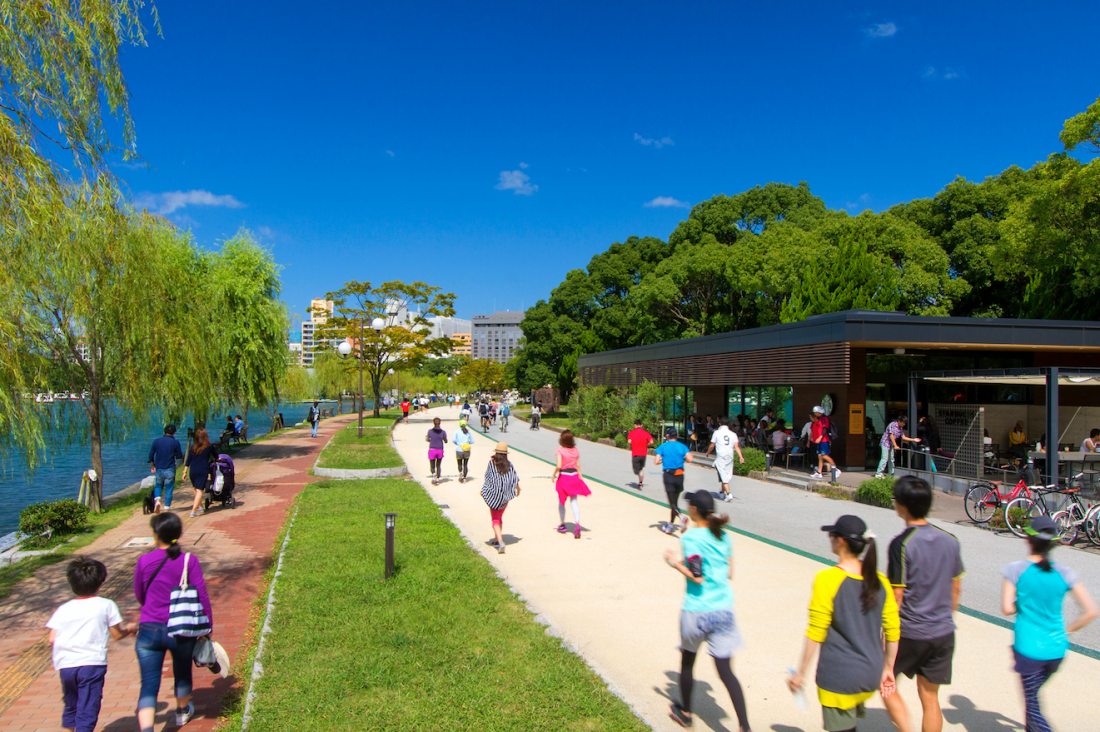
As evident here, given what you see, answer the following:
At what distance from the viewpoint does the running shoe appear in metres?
4.38

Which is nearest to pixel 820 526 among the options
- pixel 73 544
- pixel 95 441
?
pixel 73 544

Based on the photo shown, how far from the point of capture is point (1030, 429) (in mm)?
17859

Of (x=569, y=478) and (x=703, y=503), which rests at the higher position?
(x=703, y=503)

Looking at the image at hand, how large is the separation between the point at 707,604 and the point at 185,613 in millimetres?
3393

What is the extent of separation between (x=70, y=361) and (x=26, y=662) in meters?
8.08

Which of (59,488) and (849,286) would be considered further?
(849,286)

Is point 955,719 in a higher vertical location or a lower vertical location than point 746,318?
lower

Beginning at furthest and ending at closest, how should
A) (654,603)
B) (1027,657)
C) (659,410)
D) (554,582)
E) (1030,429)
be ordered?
(659,410), (1030,429), (554,582), (654,603), (1027,657)

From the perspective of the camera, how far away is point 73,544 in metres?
9.86

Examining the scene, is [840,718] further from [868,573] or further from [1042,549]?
[1042,549]

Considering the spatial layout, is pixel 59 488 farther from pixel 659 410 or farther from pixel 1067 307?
pixel 1067 307

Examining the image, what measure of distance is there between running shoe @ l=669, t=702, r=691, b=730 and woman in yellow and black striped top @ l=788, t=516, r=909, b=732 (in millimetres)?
1112

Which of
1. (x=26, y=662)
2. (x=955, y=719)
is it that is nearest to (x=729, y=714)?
(x=955, y=719)

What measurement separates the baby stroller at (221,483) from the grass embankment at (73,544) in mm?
1433
